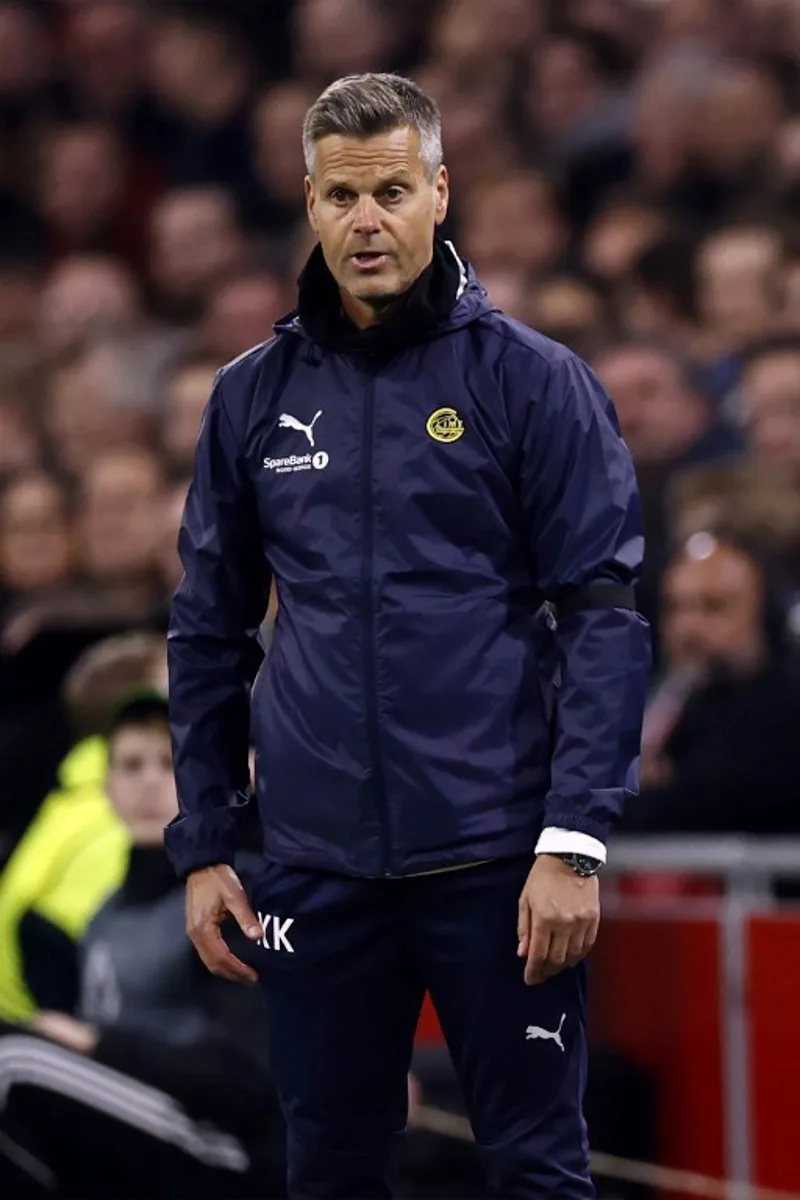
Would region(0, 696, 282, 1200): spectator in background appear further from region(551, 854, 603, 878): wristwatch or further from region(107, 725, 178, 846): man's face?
region(551, 854, 603, 878): wristwatch

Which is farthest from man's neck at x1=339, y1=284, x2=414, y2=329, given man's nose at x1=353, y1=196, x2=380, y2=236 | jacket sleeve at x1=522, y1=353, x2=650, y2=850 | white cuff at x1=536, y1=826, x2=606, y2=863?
white cuff at x1=536, y1=826, x2=606, y2=863

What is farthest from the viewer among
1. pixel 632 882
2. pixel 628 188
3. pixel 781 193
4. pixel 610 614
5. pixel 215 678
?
pixel 628 188

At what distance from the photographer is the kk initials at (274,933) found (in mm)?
3221

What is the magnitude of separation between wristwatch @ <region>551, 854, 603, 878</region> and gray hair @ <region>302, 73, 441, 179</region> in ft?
2.98

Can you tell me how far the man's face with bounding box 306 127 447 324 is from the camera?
10.4 feet

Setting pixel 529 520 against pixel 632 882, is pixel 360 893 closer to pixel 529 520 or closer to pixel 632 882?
pixel 529 520

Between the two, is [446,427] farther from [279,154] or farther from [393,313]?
[279,154]

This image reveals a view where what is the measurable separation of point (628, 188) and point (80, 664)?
3.23m

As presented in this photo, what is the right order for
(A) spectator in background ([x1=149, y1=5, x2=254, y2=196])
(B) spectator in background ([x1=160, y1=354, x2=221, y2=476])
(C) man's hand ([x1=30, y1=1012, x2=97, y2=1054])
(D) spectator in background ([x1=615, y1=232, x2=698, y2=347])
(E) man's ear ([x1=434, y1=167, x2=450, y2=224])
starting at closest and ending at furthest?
(E) man's ear ([x1=434, y1=167, x2=450, y2=224]), (C) man's hand ([x1=30, y1=1012, x2=97, y2=1054]), (D) spectator in background ([x1=615, y1=232, x2=698, y2=347]), (B) spectator in background ([x1=160, y1=354, x2=221, y2=476]), (A) spectator in background ([x1=149, y1=5, x2=254, y2=196])

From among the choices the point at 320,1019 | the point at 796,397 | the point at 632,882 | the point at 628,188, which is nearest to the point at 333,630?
the point at 320,1019

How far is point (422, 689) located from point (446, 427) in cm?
34


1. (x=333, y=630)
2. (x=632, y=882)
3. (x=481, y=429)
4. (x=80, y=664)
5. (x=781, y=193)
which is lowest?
(x=632, y=882)

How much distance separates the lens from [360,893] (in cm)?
316

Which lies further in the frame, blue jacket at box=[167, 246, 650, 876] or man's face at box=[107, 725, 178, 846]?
man's face at box=[107, 725, 178, 846]
